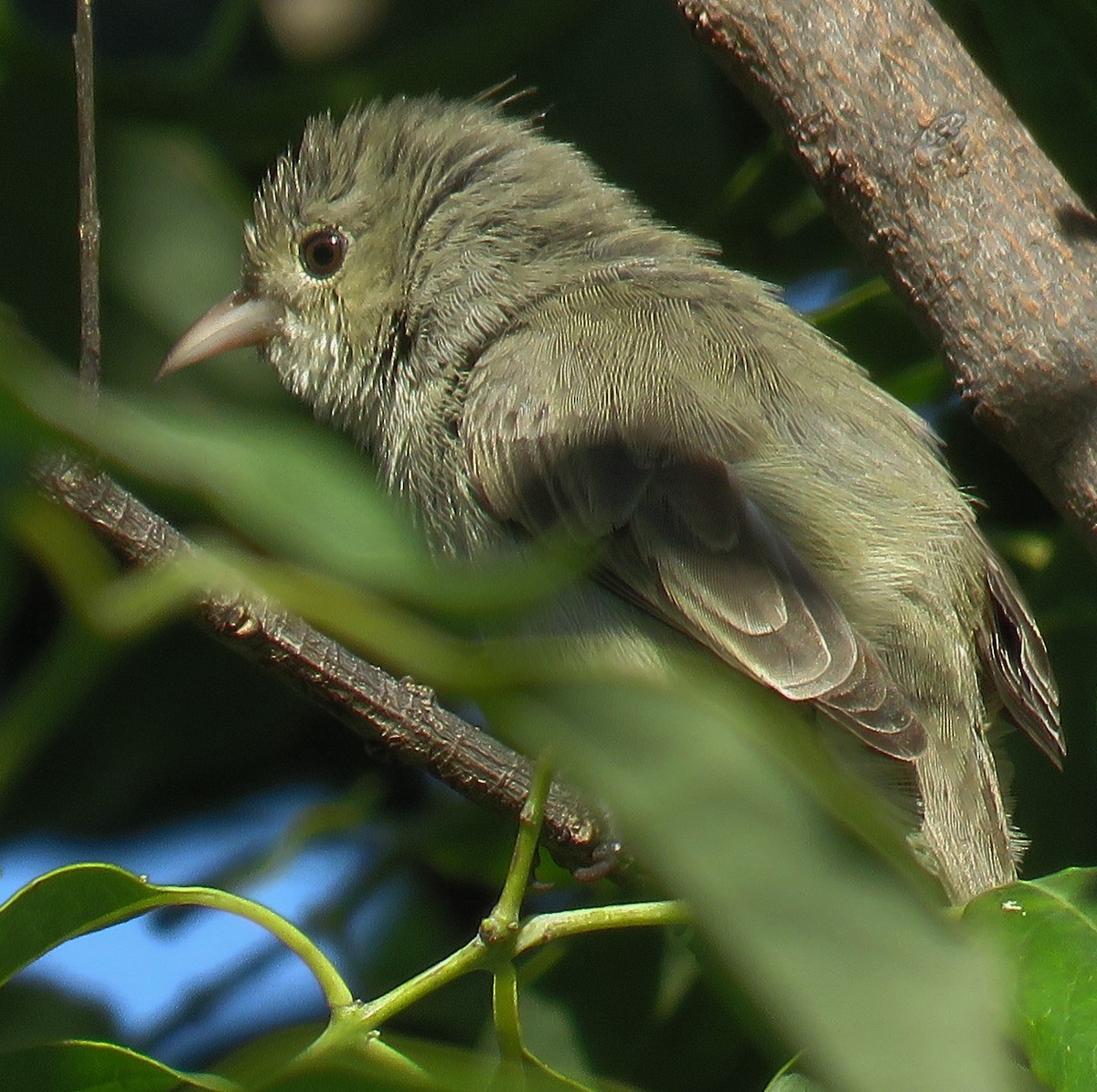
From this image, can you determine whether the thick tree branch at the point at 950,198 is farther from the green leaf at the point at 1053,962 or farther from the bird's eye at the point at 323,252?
the bird's eye at the point at 323,252

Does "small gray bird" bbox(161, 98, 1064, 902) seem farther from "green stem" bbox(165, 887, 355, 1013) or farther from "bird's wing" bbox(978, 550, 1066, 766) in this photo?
"green stem" bbox(165, 887, 355, 1013)

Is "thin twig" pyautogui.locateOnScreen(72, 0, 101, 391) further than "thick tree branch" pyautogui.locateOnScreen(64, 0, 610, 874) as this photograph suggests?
No

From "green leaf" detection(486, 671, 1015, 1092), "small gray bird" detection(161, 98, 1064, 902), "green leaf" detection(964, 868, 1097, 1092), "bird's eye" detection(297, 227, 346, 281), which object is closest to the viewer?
"green leaf" detection(486, 671, 1015, 1092)

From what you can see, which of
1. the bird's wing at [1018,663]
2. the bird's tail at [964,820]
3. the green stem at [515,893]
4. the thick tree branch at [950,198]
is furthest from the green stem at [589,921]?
the bird's wing at [1018,663]

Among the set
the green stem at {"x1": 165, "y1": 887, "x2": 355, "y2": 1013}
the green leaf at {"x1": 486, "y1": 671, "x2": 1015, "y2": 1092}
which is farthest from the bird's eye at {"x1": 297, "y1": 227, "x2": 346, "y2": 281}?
the green leaf at {"x1": 486, "y1": 671, "x2": 1015, "y2": 1092}

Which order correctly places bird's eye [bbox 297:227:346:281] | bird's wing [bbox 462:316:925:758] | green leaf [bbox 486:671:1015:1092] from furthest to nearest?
bird's eye [bbox 297:227:346:281] < bird's wing [bbox 462:316:925:758] < green leaf [bbox 486:671:1015:1092]

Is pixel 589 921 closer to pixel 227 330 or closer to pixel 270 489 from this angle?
pixel 270 489

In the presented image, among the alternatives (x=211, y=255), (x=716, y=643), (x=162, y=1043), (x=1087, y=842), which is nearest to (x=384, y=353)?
(x=211, y=255)
